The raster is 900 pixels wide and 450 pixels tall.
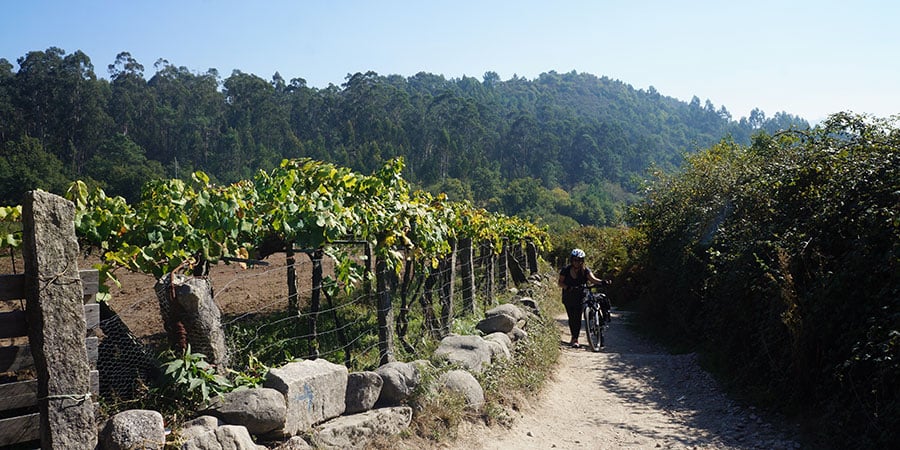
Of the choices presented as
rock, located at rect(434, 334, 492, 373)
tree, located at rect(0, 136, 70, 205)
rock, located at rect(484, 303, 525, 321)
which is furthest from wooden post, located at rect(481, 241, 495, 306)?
tree, located at rect(0, 136, 70, 205)

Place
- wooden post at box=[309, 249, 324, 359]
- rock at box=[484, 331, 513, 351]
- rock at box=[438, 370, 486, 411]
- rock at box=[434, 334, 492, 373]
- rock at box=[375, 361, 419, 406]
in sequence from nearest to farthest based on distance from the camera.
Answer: rock at box=[375, 361, 419, 406], wooden post at box=[309, 249, 324, 359], rock at box=[438, 370, 486, 411], rock at box=[434, 334, 492, 373], rock at box=[484, 331, 513, 351]

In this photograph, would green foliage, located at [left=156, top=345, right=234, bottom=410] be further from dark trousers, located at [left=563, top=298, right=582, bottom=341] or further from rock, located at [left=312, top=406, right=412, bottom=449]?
dark trousers, located at [left=563, top=298, right=582, bottom=341]

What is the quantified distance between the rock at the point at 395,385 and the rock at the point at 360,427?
0.10 metres

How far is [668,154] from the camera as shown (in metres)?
133

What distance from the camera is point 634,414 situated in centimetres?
732

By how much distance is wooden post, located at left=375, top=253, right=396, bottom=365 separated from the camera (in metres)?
6.47

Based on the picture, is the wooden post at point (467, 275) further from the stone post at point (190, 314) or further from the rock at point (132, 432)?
the rock at point (132, 432)

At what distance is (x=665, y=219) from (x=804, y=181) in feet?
18.1

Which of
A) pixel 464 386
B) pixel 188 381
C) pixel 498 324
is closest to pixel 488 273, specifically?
pixel 498 324

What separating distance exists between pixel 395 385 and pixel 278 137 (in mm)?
68721

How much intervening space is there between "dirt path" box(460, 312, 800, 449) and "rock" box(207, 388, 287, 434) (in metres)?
2.06

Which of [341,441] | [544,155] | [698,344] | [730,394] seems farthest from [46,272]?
[544,155]

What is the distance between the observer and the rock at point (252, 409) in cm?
431

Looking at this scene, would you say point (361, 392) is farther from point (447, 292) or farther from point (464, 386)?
point (447, 292)
